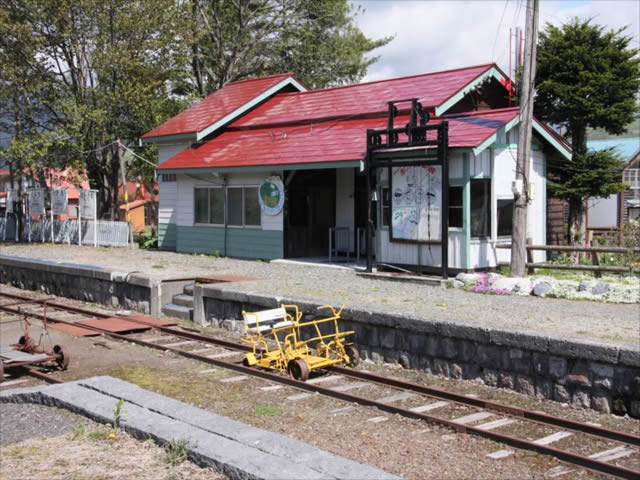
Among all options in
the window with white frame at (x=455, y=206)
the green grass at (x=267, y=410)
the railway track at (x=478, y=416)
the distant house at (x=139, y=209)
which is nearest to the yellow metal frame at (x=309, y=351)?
the railway track at (x=478, y=416)

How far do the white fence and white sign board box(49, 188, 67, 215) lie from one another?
0.79m

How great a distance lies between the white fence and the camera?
87.0 feet

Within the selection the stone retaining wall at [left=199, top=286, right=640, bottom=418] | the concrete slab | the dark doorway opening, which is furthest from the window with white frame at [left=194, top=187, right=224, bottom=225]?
the concrete slab

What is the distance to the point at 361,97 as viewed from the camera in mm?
21969

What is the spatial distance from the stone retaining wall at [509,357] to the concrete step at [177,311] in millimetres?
3780

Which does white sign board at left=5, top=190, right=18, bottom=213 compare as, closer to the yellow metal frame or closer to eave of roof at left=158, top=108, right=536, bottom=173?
eave of roof at left=158, top=108, right=536, bottom=173

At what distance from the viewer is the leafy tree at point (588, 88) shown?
72.0 ft

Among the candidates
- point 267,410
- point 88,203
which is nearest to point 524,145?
point 267,410

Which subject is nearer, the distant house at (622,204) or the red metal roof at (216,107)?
the red metal roof at (216,107)

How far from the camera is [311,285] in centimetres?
1507

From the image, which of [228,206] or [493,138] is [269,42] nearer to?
[228,206]

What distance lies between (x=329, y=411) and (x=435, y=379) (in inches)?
84.2

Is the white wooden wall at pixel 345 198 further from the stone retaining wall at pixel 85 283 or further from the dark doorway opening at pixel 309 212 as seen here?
the stone retaining wall at pixel 85 283

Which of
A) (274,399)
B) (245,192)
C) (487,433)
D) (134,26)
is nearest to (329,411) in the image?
(274,399)
